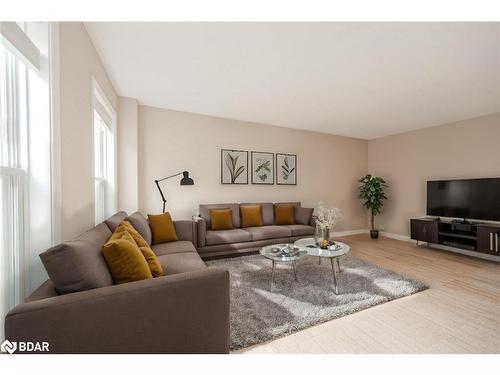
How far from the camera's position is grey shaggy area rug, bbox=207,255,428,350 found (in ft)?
5.64

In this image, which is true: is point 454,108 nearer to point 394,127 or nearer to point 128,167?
point 394,127

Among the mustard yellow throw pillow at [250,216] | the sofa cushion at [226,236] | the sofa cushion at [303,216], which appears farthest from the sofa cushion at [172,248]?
the sofa cushion at [303,216]

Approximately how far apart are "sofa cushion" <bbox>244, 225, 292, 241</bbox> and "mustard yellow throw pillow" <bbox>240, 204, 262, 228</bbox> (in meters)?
0.15

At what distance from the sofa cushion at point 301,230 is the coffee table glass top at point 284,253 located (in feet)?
3.82

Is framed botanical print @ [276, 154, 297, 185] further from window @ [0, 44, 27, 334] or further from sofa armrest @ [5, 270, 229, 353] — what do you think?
window @ [0, 44, 27, 334]

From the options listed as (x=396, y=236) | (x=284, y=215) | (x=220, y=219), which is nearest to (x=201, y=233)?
(x=220, y=219)

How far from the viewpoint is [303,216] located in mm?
4121

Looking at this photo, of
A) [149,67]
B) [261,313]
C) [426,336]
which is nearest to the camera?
[426,336]

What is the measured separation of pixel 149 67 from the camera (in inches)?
93.7

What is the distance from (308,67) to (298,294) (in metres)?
2.39

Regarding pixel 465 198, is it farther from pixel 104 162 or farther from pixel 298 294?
pixel 104 162

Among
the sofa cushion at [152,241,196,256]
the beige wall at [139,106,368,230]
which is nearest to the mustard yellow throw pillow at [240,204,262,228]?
the beige wall at [139,106,368,230]
